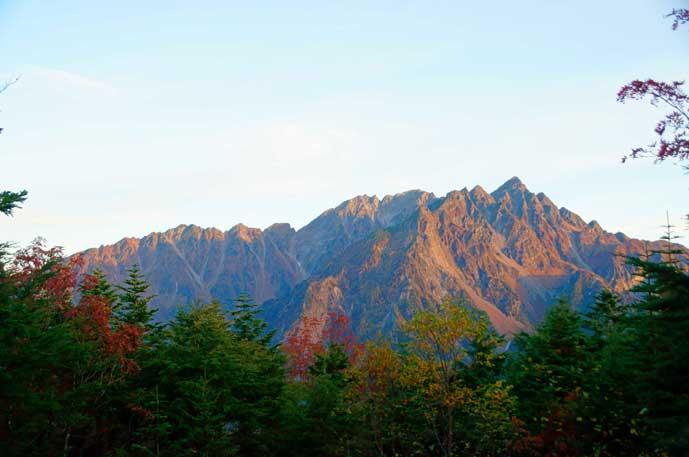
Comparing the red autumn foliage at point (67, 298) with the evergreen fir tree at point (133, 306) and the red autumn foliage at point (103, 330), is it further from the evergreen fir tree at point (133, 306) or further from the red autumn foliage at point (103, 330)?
the evergreen fir tree at point (133, 306)

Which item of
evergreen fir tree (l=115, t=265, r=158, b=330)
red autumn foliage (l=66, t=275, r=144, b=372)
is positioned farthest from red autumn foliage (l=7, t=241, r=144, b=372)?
evergreen fir tree (l=115, t=265, r=158, b=330)

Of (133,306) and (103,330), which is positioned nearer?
(103,330)

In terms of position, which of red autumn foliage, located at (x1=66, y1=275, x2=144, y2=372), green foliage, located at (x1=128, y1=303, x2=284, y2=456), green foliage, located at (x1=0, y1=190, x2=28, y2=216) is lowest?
green foliage, located at (x1=128, y1=303, x2=284, y2=456)

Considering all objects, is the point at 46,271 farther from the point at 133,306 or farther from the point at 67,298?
the point at 133,306

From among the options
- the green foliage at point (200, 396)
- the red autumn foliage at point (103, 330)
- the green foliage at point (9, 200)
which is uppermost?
the green foliage at point (9, 200)

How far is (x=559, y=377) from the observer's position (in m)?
27.0

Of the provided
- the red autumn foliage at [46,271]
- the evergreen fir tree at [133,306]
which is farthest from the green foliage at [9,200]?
the evergreen fir tree at [133,306]

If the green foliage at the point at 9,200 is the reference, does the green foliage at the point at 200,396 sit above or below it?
below

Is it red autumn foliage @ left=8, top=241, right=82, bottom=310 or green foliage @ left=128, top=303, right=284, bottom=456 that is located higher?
red autumn foliage @ left=8, top=241, right=82, bottom=310

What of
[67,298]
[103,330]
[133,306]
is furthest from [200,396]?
[133,306]

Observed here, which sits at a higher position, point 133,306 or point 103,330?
point 133,306

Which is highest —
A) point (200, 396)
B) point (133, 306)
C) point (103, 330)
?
point (133, 306)

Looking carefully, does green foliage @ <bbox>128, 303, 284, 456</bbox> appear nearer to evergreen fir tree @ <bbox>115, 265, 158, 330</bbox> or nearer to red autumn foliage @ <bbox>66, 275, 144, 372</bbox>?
red autumn foliage @ <bbox>66, 275, 144, 372</bbox>

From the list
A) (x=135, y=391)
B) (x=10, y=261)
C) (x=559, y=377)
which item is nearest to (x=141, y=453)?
(x=135, y=391)
